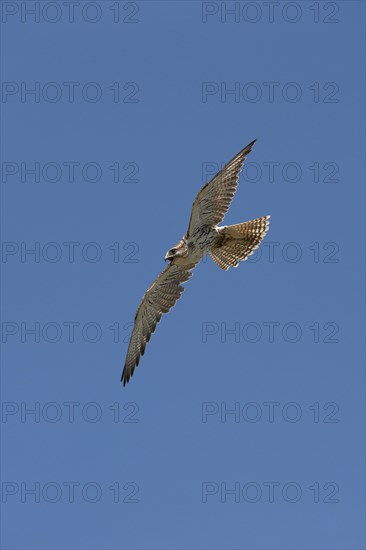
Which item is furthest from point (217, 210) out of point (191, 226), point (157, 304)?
point (157, 304)

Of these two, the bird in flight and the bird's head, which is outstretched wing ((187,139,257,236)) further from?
the bird's head

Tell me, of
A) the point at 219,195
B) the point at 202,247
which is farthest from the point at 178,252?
the point at 219,195

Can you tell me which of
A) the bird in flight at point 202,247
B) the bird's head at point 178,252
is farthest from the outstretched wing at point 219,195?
the bird's head at point 178,252

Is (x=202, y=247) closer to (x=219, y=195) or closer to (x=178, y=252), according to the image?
(x=178, y=252)

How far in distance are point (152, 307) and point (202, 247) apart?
1.84 m

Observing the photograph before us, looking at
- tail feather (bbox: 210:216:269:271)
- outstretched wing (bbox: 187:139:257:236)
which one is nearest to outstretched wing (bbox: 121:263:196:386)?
tail feather (bbox: 210:216:269:271)

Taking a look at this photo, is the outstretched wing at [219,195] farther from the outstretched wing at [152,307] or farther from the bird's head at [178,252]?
the outstretched wing at [152,307]

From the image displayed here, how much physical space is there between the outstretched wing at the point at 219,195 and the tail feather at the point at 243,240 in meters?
0.64

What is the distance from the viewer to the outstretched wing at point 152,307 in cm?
1764

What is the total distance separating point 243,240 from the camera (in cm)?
1702

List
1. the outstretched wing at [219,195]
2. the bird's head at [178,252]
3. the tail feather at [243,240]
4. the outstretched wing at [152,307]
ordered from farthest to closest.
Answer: the outstretched wing at [152,307], the tail feather at [243,240], the bird's head at [178,252], the outstretched wing at [219,195]

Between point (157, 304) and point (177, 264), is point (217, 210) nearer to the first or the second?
point (177, 264)

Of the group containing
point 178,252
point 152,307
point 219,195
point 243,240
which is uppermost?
point 219,195

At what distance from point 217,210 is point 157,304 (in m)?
2.32
